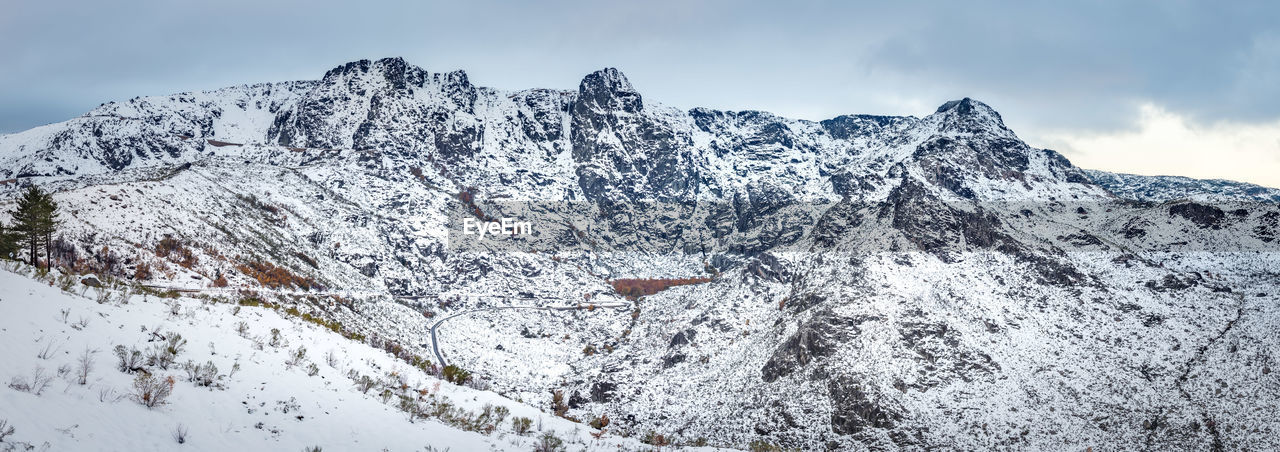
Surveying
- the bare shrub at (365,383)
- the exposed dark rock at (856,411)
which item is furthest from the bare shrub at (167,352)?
the exposed dark rock at (856,411)

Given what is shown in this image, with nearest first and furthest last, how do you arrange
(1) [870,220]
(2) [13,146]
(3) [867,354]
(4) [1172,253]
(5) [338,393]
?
(5) [338,393] < (3) [867,354] < (4) [1172,253] < (1) [870,220] < (2) [13,146]

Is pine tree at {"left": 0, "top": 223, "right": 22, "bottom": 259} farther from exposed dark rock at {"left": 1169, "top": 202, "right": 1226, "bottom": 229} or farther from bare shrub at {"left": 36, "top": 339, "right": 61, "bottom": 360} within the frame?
exposed dark rock at {"left": 1169, "top": 202, "right": 1226, "bottom": 229}

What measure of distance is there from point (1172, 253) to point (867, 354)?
4578cm

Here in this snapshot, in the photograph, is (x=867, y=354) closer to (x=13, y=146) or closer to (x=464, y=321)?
(x=464, y=321)

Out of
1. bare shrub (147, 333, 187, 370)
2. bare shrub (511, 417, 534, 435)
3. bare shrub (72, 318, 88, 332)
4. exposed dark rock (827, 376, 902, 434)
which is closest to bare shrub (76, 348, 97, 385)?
bare shrub (147, 333, 187, 370)

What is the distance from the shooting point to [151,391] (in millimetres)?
9734

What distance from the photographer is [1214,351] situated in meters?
44.2

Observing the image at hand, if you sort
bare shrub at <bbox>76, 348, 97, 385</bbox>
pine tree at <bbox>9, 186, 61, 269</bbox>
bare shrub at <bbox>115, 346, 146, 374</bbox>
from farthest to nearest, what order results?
pine tree at <bbox>9, 186, 61, 269</bbox>, bare shrub at <bbox>115, 346, 146, 374</bbox>, bare shrub at <bbox>76, 348, 97, 385</bbox>

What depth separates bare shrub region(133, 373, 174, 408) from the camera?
961 cm

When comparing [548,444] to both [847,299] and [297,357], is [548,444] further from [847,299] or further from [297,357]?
[847,299]

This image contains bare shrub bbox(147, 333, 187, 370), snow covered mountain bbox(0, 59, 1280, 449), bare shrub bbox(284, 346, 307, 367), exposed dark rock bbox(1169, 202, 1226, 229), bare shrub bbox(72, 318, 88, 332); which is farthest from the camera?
exposed dark rock bbox(1169, 202, 1226, 229)

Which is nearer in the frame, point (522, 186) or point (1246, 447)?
point (1246, 447)

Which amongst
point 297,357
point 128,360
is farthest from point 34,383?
point 297,357

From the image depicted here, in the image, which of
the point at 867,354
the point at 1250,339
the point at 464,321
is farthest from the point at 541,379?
the point at 1250,339
